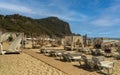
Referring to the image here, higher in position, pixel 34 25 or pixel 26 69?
pixel 34 25

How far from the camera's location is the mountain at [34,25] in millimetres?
70062

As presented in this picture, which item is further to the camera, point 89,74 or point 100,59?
point 100,59

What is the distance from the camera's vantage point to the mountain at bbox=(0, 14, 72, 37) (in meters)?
70.1

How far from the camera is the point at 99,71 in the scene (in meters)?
9.39

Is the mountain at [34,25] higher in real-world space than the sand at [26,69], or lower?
higher

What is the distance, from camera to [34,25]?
287 feet

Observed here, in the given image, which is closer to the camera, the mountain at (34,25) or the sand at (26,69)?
the sand at (26,69)

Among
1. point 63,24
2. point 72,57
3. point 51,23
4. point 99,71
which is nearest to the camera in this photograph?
point 99,71

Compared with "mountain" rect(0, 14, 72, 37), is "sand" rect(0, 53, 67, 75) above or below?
below

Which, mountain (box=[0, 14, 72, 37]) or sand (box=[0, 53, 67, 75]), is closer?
sand (box=[0, 53, 67, 75])

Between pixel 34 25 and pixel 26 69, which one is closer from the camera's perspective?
pixel 26 69

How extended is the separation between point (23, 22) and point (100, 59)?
75.3 meters

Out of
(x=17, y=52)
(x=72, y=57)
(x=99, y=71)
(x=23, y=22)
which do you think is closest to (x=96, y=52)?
(x=72, y=57)

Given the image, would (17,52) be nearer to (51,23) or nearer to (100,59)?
(100,59)
